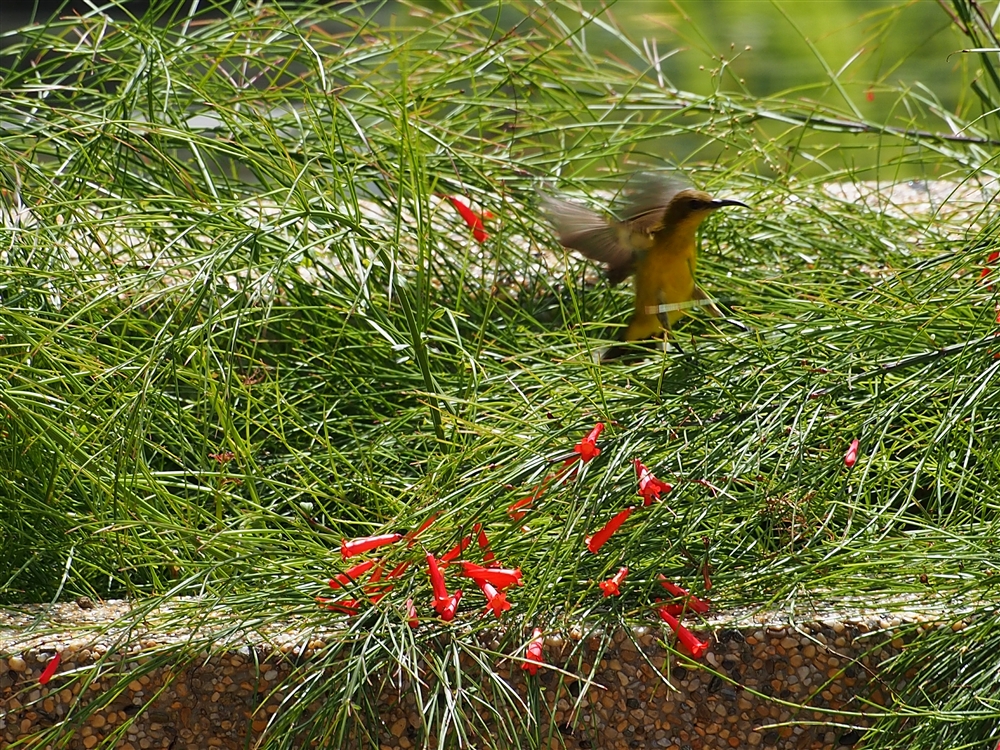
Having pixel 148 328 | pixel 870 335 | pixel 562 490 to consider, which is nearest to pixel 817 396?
pixel 870 335

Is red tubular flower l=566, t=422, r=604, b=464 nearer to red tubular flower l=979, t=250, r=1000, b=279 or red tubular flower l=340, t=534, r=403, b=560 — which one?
red tubular flower l=340, t=534, r=403, b=560

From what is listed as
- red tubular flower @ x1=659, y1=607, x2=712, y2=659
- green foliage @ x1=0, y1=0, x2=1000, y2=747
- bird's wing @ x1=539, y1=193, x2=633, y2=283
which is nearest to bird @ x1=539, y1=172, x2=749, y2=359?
bird's wing @ x1=539, y1=193, x2=633, y2=283

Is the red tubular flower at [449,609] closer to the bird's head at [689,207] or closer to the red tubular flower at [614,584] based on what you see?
the red tubular flower at [614,584]

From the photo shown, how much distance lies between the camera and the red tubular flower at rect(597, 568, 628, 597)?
1794mm

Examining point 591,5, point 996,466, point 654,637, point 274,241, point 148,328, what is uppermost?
point 591,5

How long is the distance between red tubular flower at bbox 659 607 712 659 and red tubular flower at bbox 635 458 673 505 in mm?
166

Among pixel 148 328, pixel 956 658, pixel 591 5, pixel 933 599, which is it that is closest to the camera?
pixel 956 658

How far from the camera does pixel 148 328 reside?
8.82 ft

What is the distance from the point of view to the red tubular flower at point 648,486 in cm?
184

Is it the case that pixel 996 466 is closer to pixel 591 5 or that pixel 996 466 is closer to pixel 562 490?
pixel 562 490

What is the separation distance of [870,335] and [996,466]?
275 mm

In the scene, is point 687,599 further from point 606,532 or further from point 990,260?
point 990,260

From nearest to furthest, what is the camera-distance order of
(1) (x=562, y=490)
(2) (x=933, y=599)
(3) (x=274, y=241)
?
1. (2) (x=933, y=599)
2. (1) (x=562, y=490)
3. (3) (x=274, y=241)

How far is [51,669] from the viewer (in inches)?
70.9
